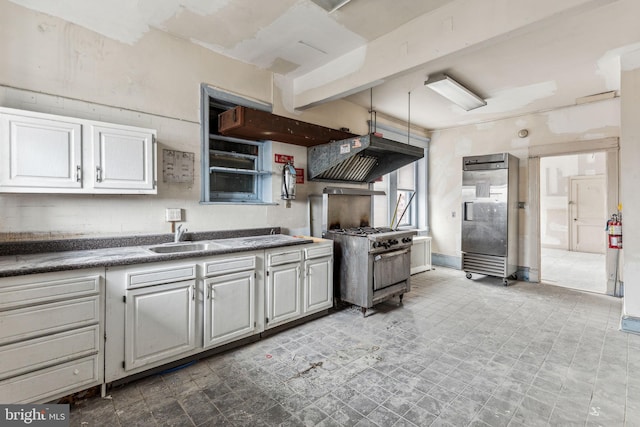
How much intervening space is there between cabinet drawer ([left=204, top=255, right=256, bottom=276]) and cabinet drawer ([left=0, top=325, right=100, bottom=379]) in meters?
0.83

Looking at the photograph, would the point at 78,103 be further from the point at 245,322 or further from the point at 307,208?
the point at 307,208

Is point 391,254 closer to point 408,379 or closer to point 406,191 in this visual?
point 408,379

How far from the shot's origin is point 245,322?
9.08 feet

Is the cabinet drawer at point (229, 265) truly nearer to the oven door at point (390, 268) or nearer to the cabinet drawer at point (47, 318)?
the cabinet drawer at point (47, 318)

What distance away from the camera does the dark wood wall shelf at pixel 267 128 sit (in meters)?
3.12

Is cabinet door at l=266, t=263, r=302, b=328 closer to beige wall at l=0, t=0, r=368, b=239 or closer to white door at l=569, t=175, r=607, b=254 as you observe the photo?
beige wall at l=0, t=0, r=368, b=239

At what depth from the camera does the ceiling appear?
2.38m

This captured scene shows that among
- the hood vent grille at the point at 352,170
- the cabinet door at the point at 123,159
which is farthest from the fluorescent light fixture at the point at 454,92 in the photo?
the cabinet door at the point at 123,159

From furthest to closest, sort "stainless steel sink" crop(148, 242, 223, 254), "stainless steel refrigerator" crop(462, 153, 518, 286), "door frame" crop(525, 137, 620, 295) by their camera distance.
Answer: "stainless steel refrigerator" crop(462, 153, 518, 286) → "door frame" crop(525, 137, 620, 295) → "stainless steel sink" crop(148, 242, 223, 254)

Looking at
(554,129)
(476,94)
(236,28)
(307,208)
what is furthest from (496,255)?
(236,28)

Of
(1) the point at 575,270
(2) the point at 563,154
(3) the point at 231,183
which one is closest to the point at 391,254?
(3) the point at 231,183

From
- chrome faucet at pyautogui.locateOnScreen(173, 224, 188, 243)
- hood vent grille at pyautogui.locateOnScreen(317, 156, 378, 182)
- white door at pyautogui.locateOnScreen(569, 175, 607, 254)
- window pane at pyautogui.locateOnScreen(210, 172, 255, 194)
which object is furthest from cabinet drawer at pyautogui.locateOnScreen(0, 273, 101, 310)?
white door at pyautogui.locateOnScreen(569, 175, 607, 254)

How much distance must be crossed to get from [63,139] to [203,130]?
4.05 feet

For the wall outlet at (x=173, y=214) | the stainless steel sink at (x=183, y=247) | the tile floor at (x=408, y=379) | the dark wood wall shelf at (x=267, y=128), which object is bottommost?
the tile floor at (x=408, y=379)
